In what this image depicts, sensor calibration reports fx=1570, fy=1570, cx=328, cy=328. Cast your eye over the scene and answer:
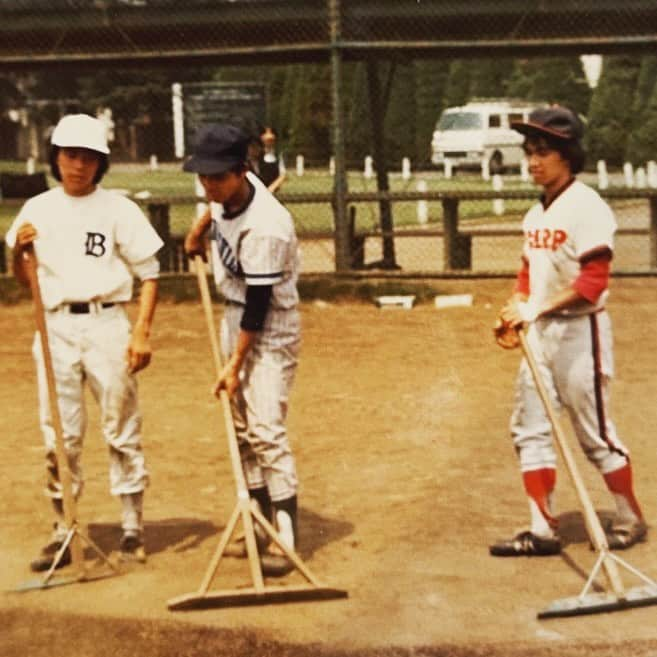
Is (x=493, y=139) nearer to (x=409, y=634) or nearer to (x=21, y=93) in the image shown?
(x=21, y=93)

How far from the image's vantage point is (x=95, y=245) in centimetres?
602

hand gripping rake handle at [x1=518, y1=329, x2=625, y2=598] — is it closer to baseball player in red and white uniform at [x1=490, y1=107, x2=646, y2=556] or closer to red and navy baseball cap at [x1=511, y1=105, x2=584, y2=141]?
baseball player in red and white uniform at [x1=490, y1=107, x2=646, y2=556]

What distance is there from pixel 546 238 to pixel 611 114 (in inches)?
1002

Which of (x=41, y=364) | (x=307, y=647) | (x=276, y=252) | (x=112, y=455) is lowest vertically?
(x=307, y=647)

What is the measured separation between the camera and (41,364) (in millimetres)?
5973

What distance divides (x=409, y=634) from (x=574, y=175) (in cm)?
201

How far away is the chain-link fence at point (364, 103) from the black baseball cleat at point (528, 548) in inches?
116

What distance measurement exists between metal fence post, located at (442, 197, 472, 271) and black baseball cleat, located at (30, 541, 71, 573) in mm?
8721

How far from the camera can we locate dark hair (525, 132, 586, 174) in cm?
603

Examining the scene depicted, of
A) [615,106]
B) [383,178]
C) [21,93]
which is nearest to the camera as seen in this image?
[383,178]

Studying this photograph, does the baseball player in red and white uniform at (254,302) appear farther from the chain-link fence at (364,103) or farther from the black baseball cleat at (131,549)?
the chain-link fence at (364,103)

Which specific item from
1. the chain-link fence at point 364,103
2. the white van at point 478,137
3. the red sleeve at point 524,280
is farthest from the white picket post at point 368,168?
the red sleeve at point 524,280

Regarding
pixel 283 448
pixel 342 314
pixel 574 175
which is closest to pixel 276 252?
pixel 283 448

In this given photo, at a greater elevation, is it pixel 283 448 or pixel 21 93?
pixel 21 93
